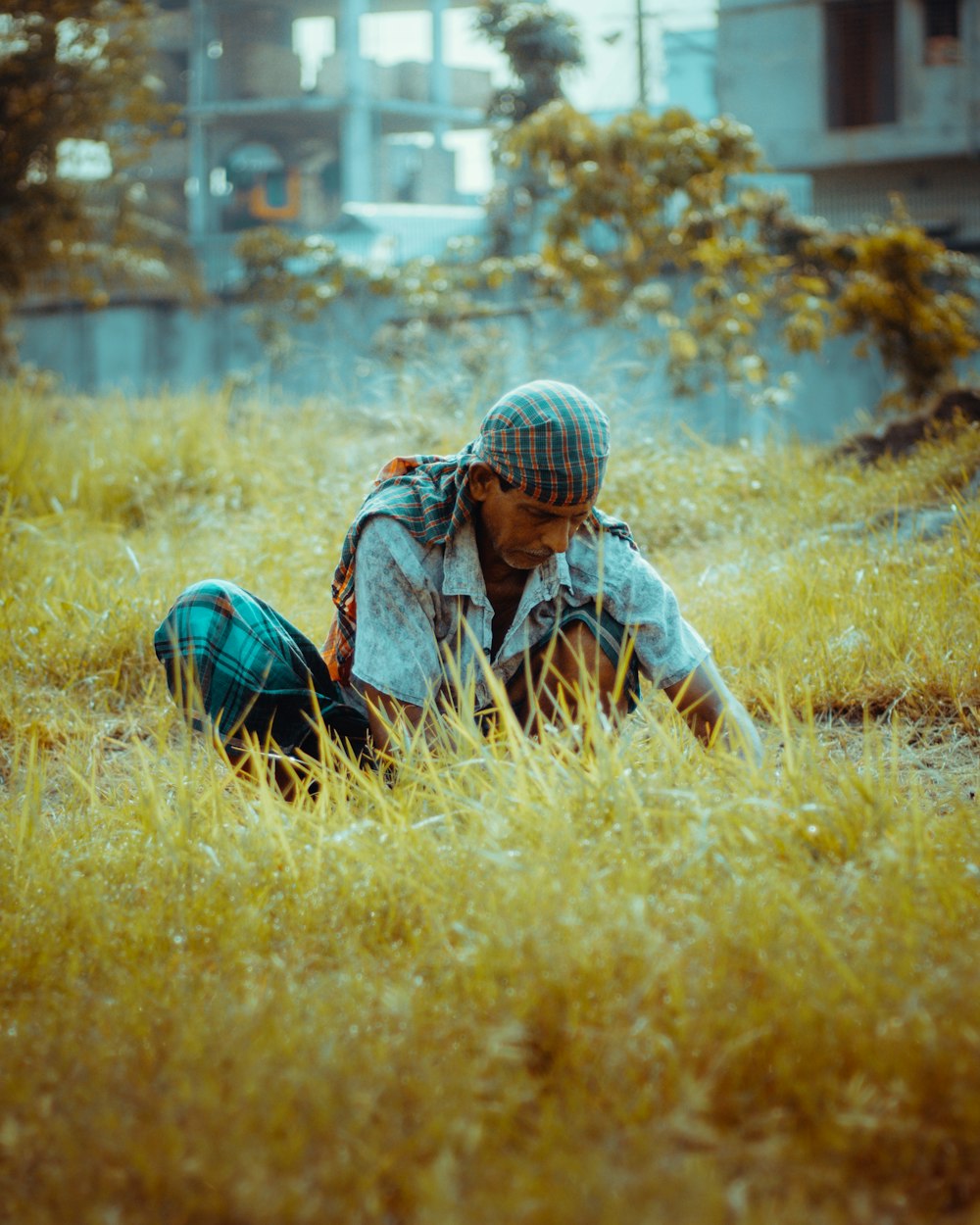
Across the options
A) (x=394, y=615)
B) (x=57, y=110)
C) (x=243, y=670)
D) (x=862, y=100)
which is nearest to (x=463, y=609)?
(x=394, y=615)

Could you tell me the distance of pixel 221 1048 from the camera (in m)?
1.54

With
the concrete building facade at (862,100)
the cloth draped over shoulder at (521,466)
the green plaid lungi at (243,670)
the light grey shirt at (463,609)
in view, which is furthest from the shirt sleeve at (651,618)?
the concrete building facade at (862,100)

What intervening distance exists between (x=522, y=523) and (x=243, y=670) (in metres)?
0.75

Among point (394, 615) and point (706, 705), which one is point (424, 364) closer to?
point (394, 615)

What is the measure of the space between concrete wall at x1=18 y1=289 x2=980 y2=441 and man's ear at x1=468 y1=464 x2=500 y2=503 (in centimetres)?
389

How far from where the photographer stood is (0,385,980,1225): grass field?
4.39 ft

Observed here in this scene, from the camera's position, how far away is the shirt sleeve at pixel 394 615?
8.29ft

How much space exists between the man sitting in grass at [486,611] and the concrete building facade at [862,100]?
16009mm

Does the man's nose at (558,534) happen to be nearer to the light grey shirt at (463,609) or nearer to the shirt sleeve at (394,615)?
the light grey shirt at (463,609)

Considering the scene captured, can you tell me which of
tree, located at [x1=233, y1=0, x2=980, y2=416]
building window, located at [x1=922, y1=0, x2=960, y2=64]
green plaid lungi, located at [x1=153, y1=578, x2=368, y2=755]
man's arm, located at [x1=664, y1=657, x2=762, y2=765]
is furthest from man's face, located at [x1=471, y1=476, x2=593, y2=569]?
building window, located at [x1=922, y1=0, x2=960, y2=64]

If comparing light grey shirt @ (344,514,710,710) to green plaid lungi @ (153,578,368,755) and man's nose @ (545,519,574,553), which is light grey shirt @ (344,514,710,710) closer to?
man's nose @ (545,519,574,553)

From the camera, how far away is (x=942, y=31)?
1656 cm

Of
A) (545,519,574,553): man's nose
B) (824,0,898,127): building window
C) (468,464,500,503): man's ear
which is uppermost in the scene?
(824,0,898,127): building window

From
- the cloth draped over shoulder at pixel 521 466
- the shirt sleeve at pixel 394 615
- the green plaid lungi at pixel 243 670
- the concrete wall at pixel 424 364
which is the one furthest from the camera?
the concrete wall at pixel 424 364
